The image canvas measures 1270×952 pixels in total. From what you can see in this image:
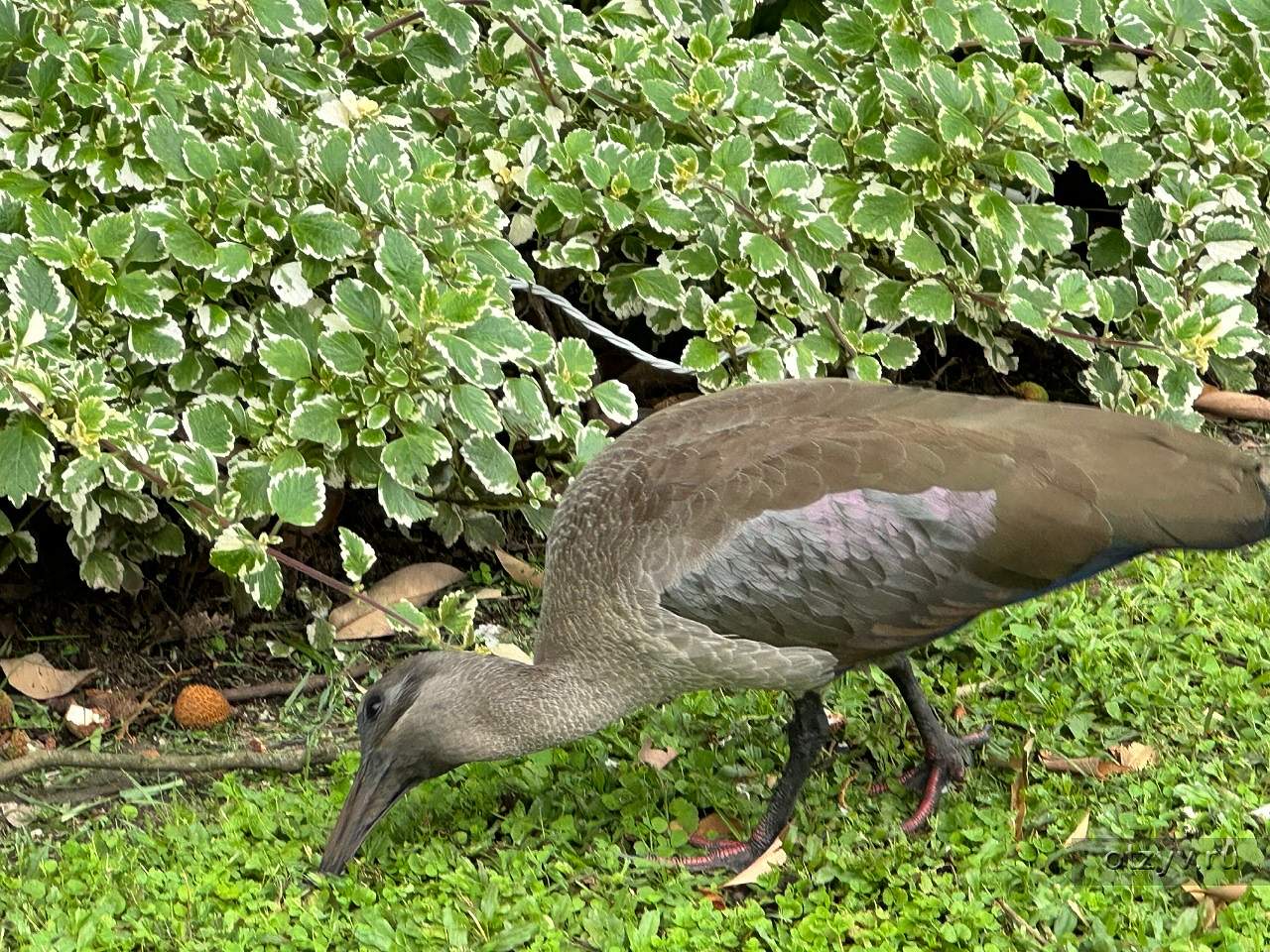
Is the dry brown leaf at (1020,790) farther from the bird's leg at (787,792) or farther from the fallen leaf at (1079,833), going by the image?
the bird's leg at (787,792)

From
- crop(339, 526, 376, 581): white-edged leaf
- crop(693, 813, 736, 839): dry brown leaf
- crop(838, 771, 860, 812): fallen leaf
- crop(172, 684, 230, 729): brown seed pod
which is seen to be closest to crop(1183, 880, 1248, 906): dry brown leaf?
crop(838, 771, 860, 812): fallen leaf

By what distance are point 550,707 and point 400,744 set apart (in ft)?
1.26

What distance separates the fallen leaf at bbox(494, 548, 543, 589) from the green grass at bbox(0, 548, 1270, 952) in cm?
87

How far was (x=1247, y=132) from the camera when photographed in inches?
Result: 226

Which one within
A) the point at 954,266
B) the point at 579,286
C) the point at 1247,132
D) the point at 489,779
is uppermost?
the point at 1247,132

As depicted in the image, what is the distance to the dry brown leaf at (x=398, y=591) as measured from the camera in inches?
204

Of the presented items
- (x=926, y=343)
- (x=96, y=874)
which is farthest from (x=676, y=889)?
(x=926, y=343)

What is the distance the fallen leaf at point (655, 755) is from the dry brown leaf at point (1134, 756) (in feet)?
3.96

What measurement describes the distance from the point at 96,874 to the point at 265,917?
20.3 inches

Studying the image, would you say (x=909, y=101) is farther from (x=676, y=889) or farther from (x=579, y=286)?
(x=676, y=889)

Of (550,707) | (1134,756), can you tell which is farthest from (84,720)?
(1134,756)

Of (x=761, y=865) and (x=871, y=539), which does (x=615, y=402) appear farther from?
(x=761, y=865)

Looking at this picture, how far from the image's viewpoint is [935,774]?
415 cm

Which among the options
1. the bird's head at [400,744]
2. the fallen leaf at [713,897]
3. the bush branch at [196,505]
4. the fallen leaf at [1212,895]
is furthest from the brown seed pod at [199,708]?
the fallen leaf at [1212,895]
